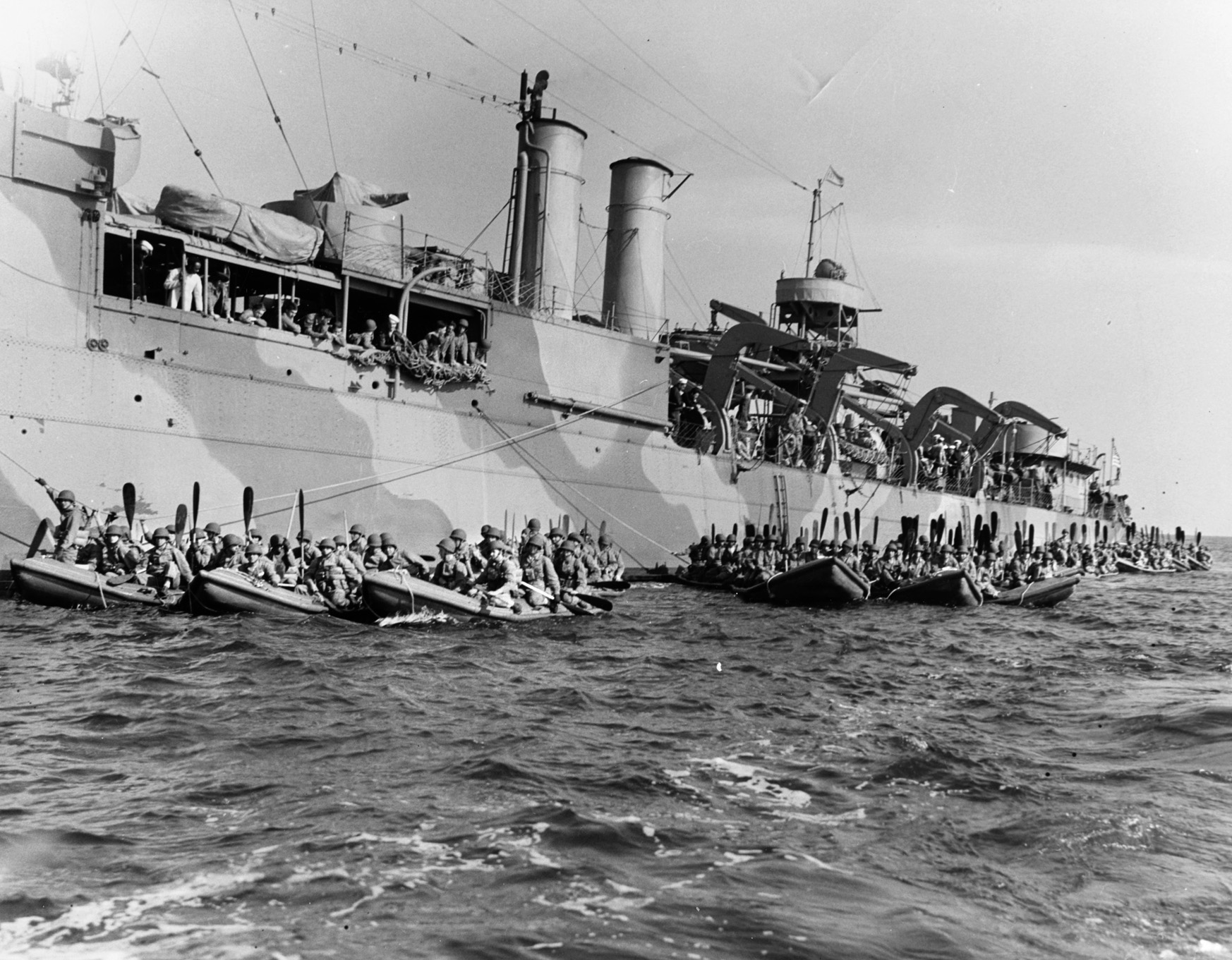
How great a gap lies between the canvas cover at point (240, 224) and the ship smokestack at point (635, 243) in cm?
1239

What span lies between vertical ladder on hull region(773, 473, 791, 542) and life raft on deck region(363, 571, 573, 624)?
18244 millimetres

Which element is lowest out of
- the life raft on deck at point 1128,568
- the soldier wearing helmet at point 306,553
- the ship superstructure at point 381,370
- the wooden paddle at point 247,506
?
the life raft on deck at point 1128,568

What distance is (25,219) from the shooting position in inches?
751

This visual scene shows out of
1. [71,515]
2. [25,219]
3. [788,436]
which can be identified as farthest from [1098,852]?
[788,436]

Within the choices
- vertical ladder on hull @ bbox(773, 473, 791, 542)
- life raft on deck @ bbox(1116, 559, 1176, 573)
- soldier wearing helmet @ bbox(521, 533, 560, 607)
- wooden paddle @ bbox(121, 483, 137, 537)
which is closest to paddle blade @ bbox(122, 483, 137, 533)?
wooden paddle @ bbox(121, 483, 137, 537)

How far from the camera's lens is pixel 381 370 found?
23.7 metres

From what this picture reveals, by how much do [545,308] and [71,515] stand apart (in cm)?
1474

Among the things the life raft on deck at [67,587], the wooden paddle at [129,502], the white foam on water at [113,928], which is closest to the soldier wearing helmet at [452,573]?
the life raft on deck at [67,587]

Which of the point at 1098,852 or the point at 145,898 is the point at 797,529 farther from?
the point at 145,898

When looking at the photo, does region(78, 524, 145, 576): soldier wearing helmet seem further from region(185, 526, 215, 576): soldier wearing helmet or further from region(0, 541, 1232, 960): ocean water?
region(0, 541, 1232, 960): ocean water

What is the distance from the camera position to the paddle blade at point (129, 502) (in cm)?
1909

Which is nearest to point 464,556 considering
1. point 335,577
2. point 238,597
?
point 335,577

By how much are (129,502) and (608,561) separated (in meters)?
10.6

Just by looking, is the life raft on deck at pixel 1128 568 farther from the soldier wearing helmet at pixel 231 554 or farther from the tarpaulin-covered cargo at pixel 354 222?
the soldier wearing helmet at pixel 231 554
